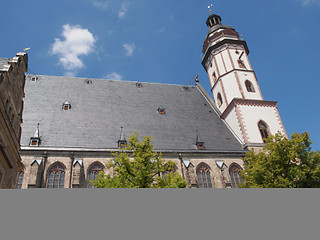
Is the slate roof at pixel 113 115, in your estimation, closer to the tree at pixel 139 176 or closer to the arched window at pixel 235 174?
the arched window at pixel 235 174

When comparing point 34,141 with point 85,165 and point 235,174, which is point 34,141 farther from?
point 235,174

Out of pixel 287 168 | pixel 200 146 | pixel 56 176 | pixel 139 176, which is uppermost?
pixel 200 146

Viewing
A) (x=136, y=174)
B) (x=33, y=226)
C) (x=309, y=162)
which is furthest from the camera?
(x=309, y=162)

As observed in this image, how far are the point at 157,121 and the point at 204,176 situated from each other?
570 cm

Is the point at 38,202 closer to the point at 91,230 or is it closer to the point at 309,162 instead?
the point at 91,230

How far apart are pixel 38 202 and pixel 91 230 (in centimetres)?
64

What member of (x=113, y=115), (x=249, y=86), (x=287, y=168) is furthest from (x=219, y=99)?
(x=287, y=168)

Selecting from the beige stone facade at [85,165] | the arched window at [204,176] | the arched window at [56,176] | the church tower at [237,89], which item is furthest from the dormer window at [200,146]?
the arched window at [56,176]

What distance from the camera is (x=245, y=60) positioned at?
83.9ft

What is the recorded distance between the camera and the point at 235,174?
1819 cm

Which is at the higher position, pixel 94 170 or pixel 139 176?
pixel 94 170

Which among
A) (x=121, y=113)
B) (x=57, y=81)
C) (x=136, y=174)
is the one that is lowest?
(x=136, y=174)

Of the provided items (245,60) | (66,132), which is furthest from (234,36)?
(66,132)

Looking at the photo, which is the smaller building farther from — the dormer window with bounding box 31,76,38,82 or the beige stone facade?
the dormer window with bounding box 31,76,38,82
